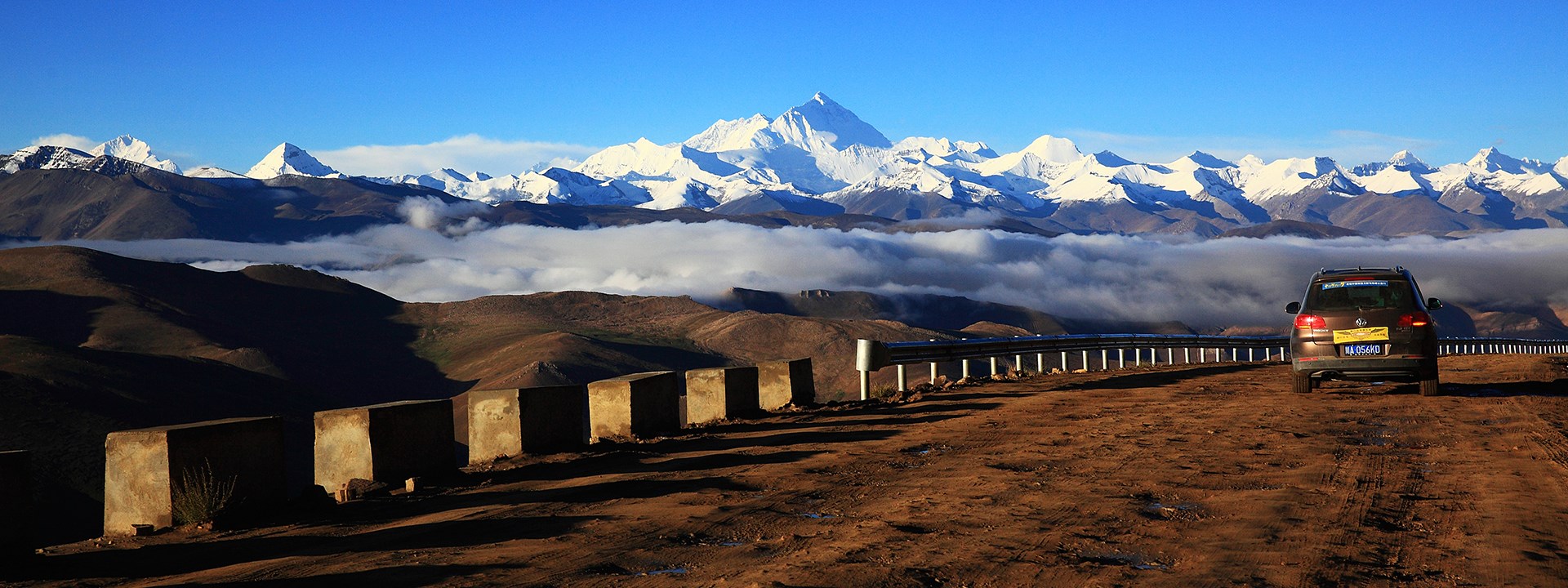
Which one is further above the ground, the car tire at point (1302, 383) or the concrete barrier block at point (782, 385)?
the concrete barrier block at point (782, 385)

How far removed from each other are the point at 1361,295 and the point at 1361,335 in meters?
0.76

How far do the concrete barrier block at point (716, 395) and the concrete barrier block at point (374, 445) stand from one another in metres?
5.24

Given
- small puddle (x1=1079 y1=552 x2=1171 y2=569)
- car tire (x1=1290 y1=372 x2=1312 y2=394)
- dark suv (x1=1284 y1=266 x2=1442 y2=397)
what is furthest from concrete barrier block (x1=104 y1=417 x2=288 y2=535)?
Result: car tire (x1=1290 y1=372 x2=1312 y2=394)

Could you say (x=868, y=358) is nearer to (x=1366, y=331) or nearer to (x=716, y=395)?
(x=716, y=395)

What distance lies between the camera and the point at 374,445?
437 inches

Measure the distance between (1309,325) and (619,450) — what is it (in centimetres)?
1005

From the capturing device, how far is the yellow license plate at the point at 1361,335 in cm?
1742

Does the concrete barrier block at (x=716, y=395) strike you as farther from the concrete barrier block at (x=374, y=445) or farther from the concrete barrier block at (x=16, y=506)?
the concrete barrier block at (x=16, y=506)

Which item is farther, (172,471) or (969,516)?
(172,471)

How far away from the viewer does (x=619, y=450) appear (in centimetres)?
1348

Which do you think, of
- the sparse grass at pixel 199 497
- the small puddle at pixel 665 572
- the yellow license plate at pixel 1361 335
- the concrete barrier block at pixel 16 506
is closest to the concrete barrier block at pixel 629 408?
the sparse grass at pixel 199 497

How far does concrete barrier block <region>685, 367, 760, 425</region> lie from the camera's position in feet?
54.9

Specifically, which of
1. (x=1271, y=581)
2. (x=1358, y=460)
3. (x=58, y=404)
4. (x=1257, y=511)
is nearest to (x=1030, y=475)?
(x=1257, y=511)

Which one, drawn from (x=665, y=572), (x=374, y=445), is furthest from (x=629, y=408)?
(x=665, y=572)
